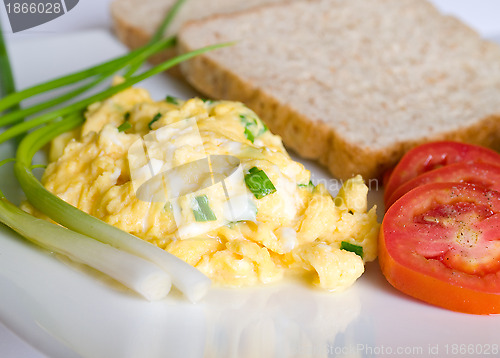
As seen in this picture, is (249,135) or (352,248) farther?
(249,135)

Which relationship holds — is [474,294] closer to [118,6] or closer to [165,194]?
[165,194]

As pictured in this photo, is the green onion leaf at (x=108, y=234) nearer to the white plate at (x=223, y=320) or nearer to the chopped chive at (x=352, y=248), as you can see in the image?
the white plate at (x=223, y=320)

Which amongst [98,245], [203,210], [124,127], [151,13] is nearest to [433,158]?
[203,210]

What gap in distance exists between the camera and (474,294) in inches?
75.6

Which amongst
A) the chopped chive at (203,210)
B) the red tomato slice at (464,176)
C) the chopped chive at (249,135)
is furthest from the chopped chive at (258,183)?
the red tomato slice at (464,176)

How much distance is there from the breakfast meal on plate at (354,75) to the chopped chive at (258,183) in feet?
2.78

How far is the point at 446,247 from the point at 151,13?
3118mm

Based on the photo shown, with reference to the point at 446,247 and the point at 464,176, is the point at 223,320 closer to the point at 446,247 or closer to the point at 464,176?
the point at 446,247

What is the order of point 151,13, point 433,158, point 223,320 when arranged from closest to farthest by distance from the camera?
point 223,320, point 433,158, point 151,13

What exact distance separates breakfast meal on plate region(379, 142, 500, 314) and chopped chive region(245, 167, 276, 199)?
18.4 inches

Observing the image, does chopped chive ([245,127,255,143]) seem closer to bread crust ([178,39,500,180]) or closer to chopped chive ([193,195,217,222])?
chopped chive ([193,195,217,222])

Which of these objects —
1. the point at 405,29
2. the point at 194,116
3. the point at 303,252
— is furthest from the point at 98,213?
the point at 405,29

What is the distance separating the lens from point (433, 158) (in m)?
2.60

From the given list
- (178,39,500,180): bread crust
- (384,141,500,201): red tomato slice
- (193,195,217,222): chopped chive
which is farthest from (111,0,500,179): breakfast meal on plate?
(193,195,217,222): chopped chive
